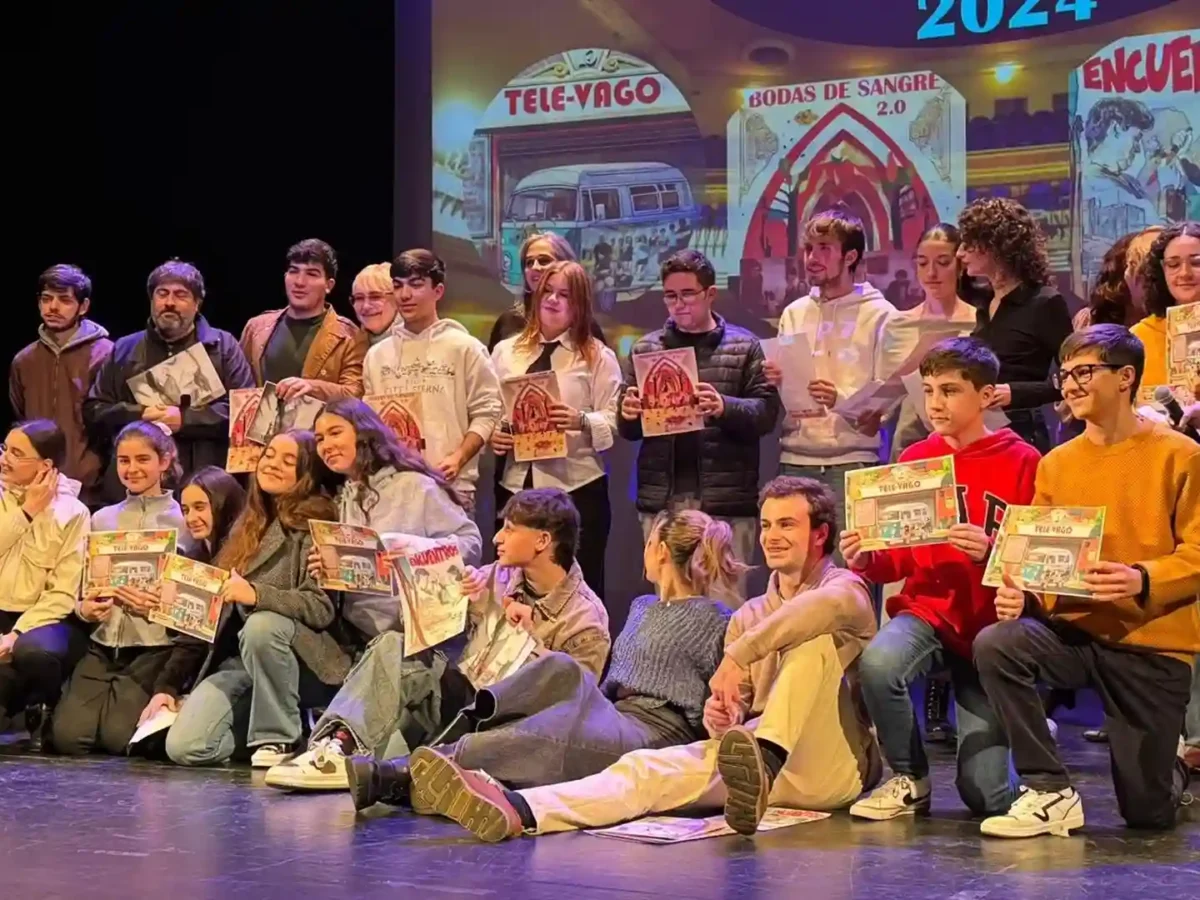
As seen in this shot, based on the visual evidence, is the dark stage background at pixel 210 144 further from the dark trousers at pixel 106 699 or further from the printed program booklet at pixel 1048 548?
the printed program booklet at pixel 1048 548

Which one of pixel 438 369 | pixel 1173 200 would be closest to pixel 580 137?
pixel 438 369

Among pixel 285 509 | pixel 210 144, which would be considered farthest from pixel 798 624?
pixel 210 144

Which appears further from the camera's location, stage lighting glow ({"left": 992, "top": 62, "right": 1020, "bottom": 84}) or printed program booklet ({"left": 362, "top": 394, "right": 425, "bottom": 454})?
stage lighting glow ({"left": 992, "top": 62, "right": 1020, "bottom": 84})

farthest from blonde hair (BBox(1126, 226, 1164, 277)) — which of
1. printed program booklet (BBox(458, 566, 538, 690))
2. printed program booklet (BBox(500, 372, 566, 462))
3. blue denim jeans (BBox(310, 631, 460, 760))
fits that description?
blue denim jeans (BBox(310, 631, 460, 760))

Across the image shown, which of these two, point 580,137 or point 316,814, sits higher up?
point 580,137

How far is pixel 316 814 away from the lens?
14.6 ft

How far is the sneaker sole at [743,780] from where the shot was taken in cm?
405

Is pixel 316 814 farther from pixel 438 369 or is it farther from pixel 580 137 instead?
pixel 580 137

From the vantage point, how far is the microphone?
5000 mm

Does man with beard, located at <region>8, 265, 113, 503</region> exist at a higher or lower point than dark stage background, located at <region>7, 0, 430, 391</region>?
lower

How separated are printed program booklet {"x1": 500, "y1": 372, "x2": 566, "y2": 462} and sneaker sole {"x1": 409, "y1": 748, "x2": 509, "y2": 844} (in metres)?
1.88

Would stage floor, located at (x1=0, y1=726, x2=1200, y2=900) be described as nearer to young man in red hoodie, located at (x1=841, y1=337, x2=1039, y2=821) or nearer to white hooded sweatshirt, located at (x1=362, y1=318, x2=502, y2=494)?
young man in red hoodie, located at (x1=841, y1=337, x2=1039, y2=821)

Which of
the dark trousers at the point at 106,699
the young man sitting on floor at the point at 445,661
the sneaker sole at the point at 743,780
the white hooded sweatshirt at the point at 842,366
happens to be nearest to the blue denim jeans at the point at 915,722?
the sneaker sole at the point at 743,780

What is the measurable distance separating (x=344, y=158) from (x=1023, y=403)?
4.06 metres
